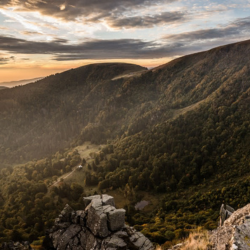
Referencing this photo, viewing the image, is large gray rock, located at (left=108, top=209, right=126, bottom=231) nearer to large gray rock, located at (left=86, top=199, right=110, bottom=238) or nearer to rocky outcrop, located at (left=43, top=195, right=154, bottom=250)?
rocky outcrop, located at (left=43, top=195, right=154, bottom=250)

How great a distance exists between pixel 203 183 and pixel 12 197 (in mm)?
159489

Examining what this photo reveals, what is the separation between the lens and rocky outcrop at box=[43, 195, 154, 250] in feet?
134

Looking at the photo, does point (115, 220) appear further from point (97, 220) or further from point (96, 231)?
point (96, 231)

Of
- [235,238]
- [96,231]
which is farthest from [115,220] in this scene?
[235,238]

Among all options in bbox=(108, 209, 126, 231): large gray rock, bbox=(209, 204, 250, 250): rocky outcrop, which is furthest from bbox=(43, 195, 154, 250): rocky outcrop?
bbox=(209, 204, 250, 250): rocky outcrop

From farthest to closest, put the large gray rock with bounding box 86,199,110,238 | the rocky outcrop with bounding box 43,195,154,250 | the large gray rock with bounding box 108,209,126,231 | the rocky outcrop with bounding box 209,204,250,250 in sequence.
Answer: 1. the large gray rock with bounding box 108,209,126,231
2. the large gray rock with bounding box 86,199,110,238
3. the rocky outcrop with bounding box 43,195,154,250
4. the rocky outcrop with bounding box 209,204,250,250

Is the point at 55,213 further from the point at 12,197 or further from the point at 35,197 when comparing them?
the point at 12,197

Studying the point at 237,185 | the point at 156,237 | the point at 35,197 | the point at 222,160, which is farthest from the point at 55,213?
the point at 222,160

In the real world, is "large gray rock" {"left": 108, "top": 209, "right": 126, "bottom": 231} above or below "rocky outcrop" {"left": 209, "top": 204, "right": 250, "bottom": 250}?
below

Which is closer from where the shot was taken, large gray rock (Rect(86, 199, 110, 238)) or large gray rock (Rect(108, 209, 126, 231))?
large gray rock (Rect(86, 199, 110, 238))

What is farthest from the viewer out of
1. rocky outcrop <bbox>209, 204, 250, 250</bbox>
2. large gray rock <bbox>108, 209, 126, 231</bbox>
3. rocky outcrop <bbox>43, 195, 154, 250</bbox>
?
large gray rock <bbox>108, 209, 126, 231</bbox>

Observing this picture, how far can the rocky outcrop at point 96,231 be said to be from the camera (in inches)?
1606

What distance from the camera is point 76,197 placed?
549 feet

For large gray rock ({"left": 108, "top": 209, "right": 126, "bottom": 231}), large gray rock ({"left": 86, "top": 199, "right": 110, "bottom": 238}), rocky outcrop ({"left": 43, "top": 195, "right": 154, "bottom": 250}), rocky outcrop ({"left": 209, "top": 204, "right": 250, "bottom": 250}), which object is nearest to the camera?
rocky outcrop ({"left": 209, "top": 204, "right": 250, "bottom": 250})
